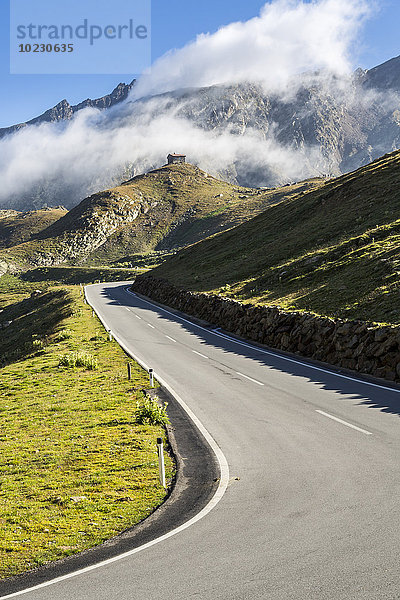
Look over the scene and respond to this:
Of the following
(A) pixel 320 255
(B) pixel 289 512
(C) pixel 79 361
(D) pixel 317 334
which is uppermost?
(A) pixel 320 255

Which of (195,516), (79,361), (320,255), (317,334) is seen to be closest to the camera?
(195,516)

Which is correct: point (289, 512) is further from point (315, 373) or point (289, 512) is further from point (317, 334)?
point (317, 334)

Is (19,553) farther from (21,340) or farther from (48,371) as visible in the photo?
(21,340)

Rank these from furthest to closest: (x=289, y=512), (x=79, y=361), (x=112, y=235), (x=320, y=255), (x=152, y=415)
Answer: (x=112, y=235)
(x=320, y=255)
(x=79, y=361)
(x=152, y=415)
(x=289, y=512)

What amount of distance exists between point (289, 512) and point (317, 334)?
1643cm

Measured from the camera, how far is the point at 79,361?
2414 centimetres

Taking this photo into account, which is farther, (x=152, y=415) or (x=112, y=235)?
(x=112, y=235)

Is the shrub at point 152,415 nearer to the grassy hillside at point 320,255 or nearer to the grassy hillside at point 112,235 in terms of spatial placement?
the grassy hillside at point 320,255

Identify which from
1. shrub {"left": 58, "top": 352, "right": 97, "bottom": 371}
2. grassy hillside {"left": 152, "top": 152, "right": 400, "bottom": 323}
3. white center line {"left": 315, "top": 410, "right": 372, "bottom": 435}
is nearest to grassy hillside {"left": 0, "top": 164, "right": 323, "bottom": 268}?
grassy hillside {"left": 152, "top": 152, "right": 400, "bottom": 323}

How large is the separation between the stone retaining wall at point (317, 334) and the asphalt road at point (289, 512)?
6.73 feet

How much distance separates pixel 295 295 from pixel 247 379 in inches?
536

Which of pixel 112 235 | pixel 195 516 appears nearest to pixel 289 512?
pixel 195 516

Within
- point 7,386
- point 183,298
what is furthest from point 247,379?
point 183,298

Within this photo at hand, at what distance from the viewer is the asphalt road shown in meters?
5.63
